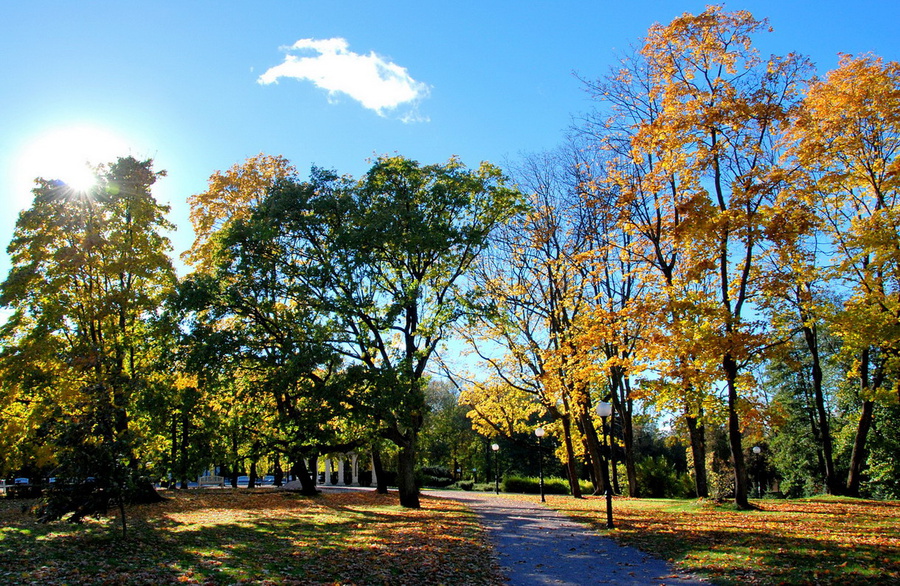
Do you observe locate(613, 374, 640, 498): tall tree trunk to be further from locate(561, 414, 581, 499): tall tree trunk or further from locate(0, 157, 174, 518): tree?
locate(0, 157, 174, 518): tree

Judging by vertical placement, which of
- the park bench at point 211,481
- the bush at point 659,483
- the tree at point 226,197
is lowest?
the park bench at point 211,481

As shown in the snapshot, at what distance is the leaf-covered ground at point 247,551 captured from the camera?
24.4 feet

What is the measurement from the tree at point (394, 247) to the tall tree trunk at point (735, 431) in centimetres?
781

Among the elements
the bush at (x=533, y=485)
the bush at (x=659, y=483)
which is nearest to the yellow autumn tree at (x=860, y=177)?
the bush at (x=659, y=483)

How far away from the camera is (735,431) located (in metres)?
14.7

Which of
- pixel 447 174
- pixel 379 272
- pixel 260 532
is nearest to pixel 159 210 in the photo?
pixel 379 272

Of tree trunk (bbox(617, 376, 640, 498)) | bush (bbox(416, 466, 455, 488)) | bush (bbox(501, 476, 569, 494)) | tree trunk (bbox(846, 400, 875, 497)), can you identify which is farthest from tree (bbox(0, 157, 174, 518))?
bush (bbox(416, 466, 455, 488))

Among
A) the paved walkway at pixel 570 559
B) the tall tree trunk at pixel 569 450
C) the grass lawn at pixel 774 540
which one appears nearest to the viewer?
the grass lawn at pixel 774 540

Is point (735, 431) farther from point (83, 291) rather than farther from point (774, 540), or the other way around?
point (83, 291)

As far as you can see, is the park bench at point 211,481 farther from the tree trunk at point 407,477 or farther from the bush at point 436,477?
the tree trunk at point 407,477

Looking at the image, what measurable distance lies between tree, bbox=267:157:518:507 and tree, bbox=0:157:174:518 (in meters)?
4.83

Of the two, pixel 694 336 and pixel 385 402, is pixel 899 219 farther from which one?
pixel 385 402

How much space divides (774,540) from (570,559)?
3.58 meters

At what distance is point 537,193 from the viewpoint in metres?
24.2
